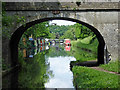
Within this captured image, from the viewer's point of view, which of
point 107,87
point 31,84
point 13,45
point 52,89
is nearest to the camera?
point 107,87

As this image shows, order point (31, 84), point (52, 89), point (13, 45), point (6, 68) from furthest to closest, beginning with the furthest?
point (13, 45), point (6, 68), point (31, 84), point (52, 89)

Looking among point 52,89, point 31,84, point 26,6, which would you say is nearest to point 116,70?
point 52,89

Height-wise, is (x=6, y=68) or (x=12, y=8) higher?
(x=12, y=8)

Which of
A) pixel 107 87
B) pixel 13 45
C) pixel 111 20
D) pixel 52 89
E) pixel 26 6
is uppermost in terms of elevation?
pixel 26 6

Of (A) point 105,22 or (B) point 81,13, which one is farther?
(A) point 105,22

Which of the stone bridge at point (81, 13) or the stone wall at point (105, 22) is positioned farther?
the stone wall at point (105, 22)

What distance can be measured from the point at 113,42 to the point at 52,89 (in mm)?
5853

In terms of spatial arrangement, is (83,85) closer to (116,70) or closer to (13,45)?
(116,70)

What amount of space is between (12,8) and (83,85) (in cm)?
753

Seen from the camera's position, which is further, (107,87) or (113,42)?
(113,42)

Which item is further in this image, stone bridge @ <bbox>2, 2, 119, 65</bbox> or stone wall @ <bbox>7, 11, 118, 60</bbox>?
stone wall @ <bbox>7, 11, 118, 60</bbox>

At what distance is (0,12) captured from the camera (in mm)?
11031

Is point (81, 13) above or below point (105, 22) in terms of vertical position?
above

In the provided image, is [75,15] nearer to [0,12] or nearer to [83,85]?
[0,12]
